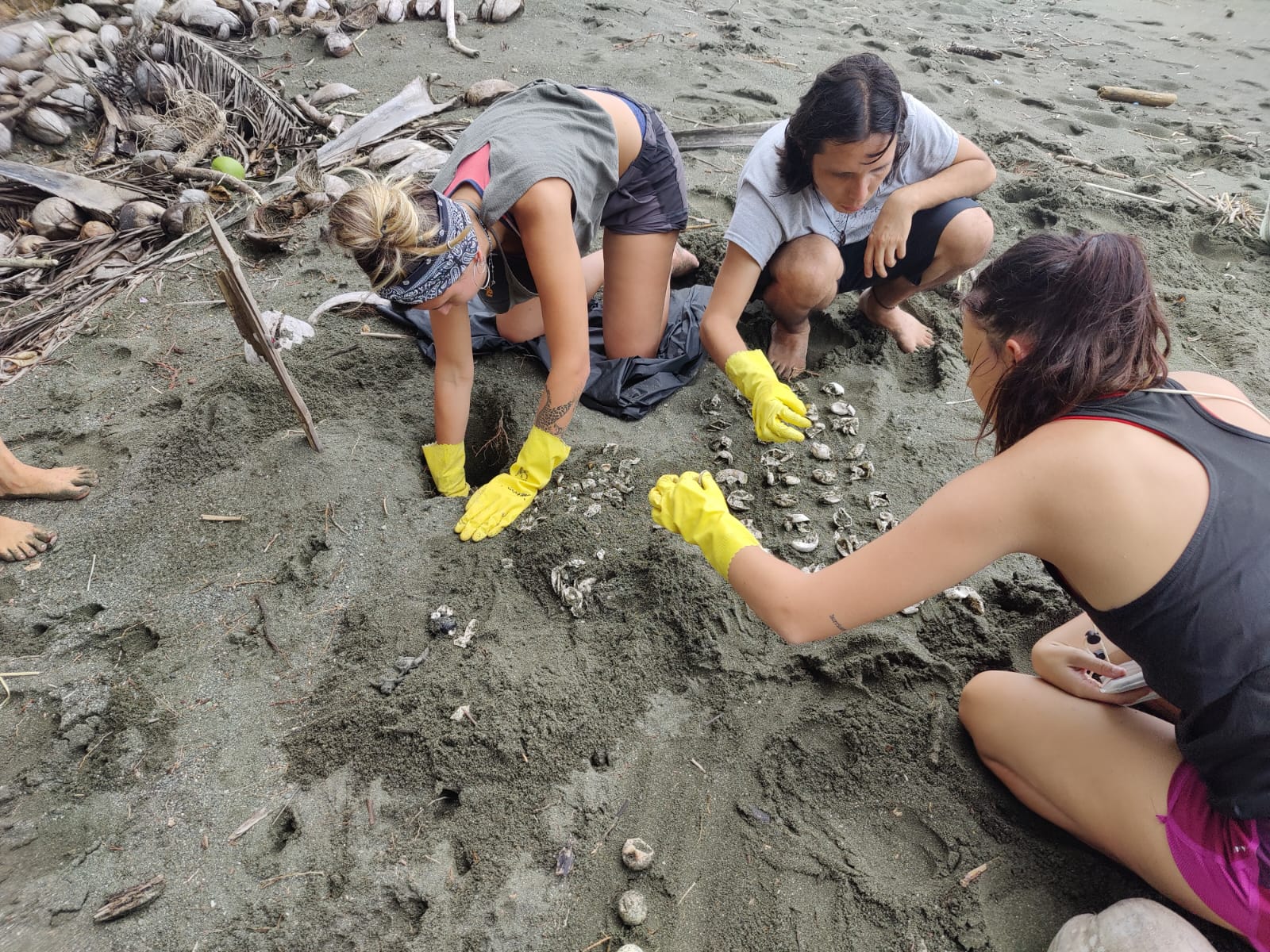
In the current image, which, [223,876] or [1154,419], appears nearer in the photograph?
[1154,419]

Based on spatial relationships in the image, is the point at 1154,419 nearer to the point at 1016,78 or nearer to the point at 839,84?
the point at 839,84

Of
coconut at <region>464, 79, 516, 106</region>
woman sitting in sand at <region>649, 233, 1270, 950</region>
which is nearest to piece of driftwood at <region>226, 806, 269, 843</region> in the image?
woman sitting in sand at <region>649, 233, 1270, 950</region>

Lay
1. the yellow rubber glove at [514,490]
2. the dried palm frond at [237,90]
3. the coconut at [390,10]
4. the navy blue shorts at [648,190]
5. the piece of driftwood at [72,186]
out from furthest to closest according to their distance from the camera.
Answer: the coconut at [390,10] → the dried palm frond at [237,90] → the piece of driftwood at [72,186] → the navy blue shorts at [648,190] → the yellow rubber glove at [514,490]

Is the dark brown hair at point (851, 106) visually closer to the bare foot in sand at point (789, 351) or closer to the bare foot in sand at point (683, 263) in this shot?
the bare foot in sand at point (789, 351)

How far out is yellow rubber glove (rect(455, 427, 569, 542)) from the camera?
218 cm

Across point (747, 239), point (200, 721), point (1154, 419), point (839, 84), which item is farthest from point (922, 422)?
point (200, 721)

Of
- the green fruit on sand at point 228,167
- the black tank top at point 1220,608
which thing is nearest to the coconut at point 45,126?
the green fruit on sand at point 228,167

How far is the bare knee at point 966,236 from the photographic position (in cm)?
254

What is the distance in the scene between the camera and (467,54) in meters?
4.69

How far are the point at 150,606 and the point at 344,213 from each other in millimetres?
1197

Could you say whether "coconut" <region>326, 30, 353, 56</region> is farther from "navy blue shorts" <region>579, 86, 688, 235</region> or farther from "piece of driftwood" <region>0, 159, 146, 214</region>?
"navy blue shorts" <region>579, 86, 688, 235</region>

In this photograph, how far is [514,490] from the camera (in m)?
2.31

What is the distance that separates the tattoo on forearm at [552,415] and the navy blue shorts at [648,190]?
0.73 m

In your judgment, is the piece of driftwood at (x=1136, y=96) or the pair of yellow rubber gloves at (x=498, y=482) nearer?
the pair of yellow rubber gloves at (x=498, y=482)
